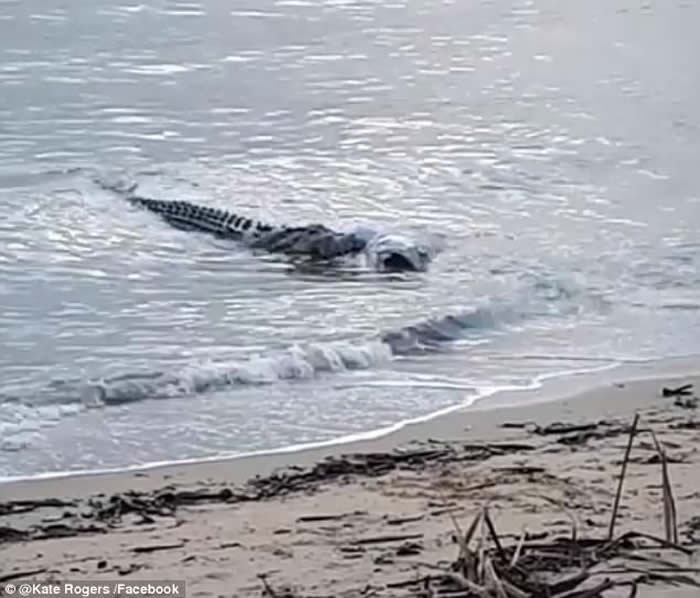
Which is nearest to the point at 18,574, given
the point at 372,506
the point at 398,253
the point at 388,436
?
the point at 372,506

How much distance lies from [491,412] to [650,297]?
2196 mm

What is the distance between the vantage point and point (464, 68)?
15250 mm

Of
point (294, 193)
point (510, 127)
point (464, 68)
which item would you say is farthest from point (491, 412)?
point (464, 68)

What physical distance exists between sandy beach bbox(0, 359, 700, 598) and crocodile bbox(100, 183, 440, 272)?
8.48 feet

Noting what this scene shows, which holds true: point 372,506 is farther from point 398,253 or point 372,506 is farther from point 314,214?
point 314,214

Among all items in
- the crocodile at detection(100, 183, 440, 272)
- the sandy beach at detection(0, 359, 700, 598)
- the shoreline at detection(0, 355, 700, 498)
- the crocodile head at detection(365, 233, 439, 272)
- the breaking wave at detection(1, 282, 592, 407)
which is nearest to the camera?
the sandy beach at detection(0, 359, 700, 598)

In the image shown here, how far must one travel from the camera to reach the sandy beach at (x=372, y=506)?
3732 mm

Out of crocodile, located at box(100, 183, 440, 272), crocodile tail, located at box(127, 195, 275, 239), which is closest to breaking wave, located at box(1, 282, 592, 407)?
crocodile, located at box(100, 183, 440, 272)

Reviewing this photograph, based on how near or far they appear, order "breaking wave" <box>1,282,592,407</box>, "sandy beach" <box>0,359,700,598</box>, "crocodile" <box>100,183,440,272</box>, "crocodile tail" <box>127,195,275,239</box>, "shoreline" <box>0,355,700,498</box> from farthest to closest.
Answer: "crocodile tail" <box>127,195,275,239</box> < "crocodile" <box>100,183,440,272</box> < "breaking wave" <box>1,282,592,407</box> < "shoreline" <box>0,355,700,498</box> < "sandy beach" <box>0,359,700,598</box>

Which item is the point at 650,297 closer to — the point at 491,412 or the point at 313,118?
the point at 491,412

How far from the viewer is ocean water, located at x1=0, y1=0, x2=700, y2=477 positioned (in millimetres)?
6008

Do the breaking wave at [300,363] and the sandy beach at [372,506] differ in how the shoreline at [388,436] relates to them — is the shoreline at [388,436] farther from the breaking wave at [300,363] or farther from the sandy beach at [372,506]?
the breaking wave at [300,363]

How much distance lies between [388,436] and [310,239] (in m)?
3.44

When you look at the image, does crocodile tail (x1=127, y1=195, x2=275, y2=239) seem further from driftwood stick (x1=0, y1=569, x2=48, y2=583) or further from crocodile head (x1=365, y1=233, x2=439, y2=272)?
driftwood stick (x1=0, y1=569, x2=48, y2=583)
